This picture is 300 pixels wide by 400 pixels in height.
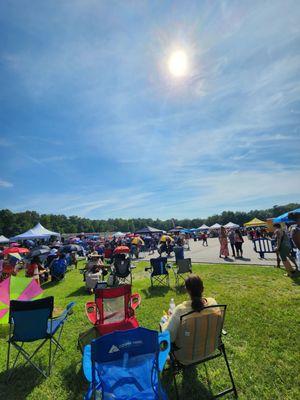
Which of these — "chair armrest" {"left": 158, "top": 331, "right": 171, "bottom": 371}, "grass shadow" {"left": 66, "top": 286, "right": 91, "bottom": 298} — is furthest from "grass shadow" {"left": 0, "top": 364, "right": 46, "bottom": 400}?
"grass shadow" {"left": 66, "top": 286, "right": 91, "bottom": 298}

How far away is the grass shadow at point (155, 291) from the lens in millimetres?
7130

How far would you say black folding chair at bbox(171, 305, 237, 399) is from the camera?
8.84 feet

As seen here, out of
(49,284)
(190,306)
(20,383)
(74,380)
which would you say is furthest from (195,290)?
(49,284)

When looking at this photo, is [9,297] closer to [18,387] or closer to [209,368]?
[18,387]

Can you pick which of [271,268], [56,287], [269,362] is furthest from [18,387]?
[271,268]

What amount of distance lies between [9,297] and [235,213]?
113328 mm

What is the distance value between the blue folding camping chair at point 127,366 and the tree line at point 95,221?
247 ft

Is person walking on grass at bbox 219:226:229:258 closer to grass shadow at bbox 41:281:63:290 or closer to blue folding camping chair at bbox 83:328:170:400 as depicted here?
grass shadow at bbox 41:281:63:290

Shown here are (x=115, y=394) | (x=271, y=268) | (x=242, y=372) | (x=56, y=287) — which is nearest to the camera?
(x=115, y=394)

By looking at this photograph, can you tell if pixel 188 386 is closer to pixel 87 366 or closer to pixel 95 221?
pixel 87 366

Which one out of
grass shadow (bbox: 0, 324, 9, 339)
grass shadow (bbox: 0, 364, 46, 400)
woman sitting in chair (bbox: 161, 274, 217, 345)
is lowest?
grass shadow (bbox: 0, 364, 46, 400)

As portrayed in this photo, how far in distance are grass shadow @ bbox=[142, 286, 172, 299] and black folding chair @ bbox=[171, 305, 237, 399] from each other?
14.2ft

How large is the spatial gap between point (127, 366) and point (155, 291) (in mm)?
5655

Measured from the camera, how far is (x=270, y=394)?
8.86 ft
